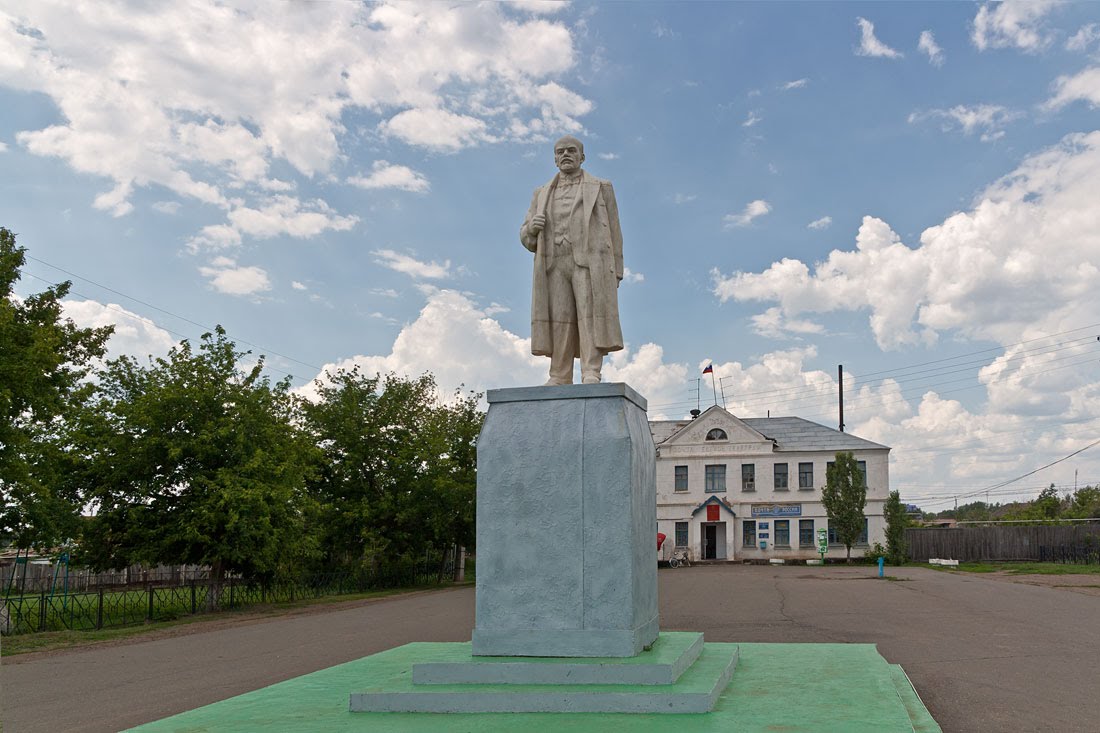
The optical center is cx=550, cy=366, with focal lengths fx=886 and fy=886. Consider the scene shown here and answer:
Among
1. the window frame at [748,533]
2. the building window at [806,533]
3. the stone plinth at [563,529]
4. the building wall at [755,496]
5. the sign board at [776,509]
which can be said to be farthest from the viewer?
the window frame at [748,533]

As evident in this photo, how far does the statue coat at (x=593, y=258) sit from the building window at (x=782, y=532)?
40814mm

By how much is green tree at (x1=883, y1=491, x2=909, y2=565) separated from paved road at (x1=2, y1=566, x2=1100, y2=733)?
1941cm

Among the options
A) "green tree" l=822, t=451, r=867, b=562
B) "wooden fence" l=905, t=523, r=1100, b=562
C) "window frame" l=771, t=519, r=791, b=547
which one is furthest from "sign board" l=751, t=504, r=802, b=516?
"wooden fence" l=905, t=523, r=1100, b=562

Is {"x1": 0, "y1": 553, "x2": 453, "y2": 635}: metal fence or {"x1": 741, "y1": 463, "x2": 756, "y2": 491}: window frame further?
{"x1": 741, "y1": 463, "x2": 756, "y2": 491}: window frame

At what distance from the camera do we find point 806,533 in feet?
153

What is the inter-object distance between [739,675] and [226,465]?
19.0m

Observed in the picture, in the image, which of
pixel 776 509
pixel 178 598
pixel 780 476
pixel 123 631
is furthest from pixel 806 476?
pixel 123 631

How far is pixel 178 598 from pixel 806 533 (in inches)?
1257

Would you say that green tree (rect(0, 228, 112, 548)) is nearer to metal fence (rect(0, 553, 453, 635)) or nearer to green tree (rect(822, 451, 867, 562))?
metal fence (rect(0, 553, 453, 635))

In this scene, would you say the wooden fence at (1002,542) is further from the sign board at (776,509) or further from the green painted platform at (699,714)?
the green painted platform at (699,714)

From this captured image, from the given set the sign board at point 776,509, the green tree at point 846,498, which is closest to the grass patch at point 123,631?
the green tree at point 846,498

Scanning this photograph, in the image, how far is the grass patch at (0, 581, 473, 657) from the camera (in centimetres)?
1625

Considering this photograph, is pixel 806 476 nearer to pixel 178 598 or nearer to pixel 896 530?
pixel 896 530

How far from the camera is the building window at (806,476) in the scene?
47.0 meters
